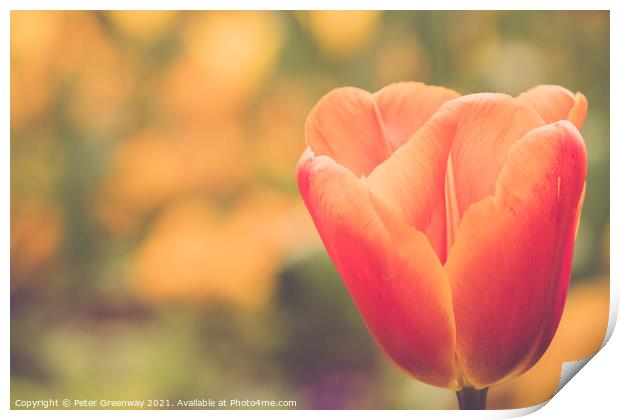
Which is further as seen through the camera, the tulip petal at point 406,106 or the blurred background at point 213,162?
the blurred background at point 213,162

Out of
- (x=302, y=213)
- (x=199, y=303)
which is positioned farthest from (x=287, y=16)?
(x=199, y=303)

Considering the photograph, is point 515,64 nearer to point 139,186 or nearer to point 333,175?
point 333,175

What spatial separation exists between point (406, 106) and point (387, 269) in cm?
18

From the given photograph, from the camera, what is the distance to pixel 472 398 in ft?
2.31

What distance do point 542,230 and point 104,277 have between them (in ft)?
1.51

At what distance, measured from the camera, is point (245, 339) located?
828 millimetres

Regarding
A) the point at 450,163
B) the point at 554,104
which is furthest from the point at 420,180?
the point at 554,104

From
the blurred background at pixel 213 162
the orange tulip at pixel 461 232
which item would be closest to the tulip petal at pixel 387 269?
the orange tulip at pixel 461 232

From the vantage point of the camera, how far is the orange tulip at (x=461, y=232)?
0.62 m

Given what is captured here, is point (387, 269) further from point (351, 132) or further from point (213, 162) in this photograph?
point (213, 162)

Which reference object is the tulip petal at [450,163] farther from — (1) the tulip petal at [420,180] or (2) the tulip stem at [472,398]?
(2) the tulip stem at [472,398]

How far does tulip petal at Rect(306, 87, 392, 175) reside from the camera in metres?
0.69

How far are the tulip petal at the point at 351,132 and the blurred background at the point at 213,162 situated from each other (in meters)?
0.08

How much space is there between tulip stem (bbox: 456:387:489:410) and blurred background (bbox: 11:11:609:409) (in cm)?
7
